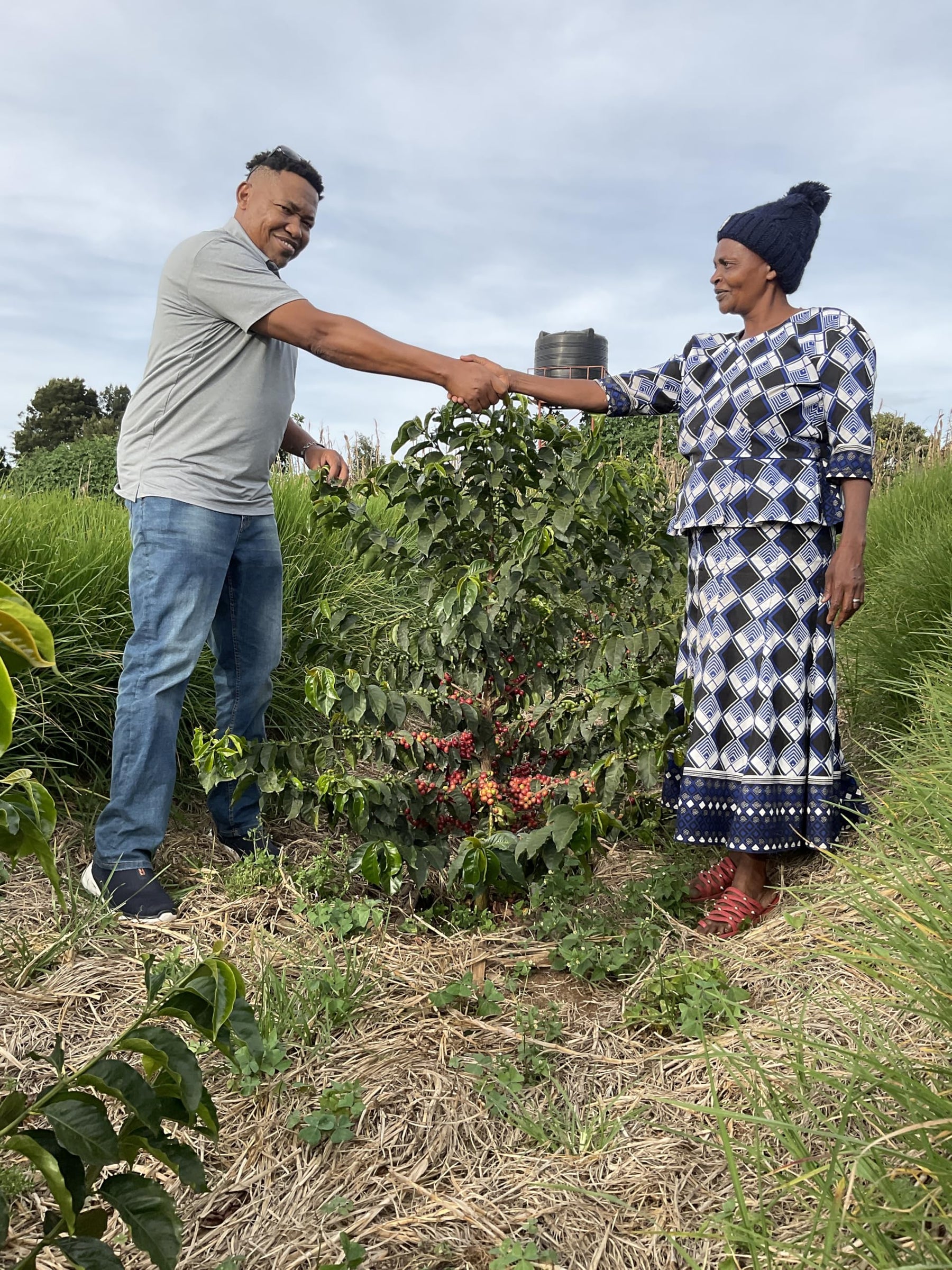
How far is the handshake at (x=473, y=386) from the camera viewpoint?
2705 mm

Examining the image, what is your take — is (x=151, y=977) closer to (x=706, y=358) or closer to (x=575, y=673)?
(x=575, y=673)

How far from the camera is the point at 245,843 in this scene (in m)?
3.50

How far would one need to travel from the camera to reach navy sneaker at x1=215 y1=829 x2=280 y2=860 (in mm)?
3391

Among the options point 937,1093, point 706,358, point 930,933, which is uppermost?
point 706,358

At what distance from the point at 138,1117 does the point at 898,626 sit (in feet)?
13.3

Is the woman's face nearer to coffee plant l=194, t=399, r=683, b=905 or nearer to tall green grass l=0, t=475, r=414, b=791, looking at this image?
coffee plant l=194, t=399, r=683, b=905

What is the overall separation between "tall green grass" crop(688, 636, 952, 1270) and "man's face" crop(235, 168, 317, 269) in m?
2.50

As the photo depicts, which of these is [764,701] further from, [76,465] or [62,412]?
[62,412]

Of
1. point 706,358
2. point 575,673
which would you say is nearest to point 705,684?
point 575,673

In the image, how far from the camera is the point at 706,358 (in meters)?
3.00

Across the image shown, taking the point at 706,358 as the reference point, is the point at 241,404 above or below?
below

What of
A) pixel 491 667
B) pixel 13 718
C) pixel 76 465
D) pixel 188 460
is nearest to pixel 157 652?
pixel 188 460

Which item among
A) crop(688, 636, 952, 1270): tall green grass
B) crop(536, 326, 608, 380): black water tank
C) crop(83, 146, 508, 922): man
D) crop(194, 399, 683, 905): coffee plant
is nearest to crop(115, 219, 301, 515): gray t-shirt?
crop(83, 146, 508, 922): man

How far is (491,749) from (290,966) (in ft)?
2.92
